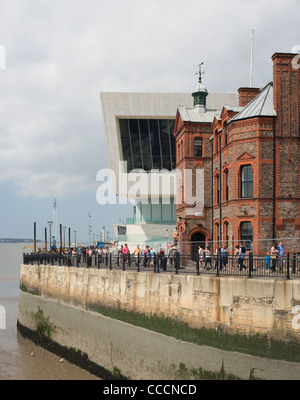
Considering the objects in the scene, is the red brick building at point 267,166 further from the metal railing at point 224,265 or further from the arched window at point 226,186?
the metal railing at point 224,265

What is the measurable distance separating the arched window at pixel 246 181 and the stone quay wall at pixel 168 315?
961 centimetres

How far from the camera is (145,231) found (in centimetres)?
6612

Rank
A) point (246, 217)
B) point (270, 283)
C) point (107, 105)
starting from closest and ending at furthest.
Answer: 1. point (270, 283)
2. point (246, 217)
3. point (107, 105)

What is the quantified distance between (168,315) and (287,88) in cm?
1551

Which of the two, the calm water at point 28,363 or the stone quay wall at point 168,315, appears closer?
the stone quay wall at point 168,315

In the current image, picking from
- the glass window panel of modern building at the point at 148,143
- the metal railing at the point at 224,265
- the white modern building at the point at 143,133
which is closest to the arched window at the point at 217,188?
the metal railing at the point at 224,265

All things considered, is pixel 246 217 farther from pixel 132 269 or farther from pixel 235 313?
pixel 235 313

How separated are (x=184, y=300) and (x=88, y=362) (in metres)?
7.59

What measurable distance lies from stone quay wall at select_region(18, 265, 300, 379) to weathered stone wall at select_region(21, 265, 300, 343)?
3cm

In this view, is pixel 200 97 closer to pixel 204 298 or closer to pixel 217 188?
pixel 217 188

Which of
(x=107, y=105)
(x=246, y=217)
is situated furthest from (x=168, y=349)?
(x=107, y=105)

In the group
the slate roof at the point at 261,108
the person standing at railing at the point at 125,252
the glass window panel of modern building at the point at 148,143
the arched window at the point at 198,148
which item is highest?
the glass window panel of modern building at the point at 148,143

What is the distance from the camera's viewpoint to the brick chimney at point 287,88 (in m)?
28.2

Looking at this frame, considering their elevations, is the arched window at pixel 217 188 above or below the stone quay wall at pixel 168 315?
above
